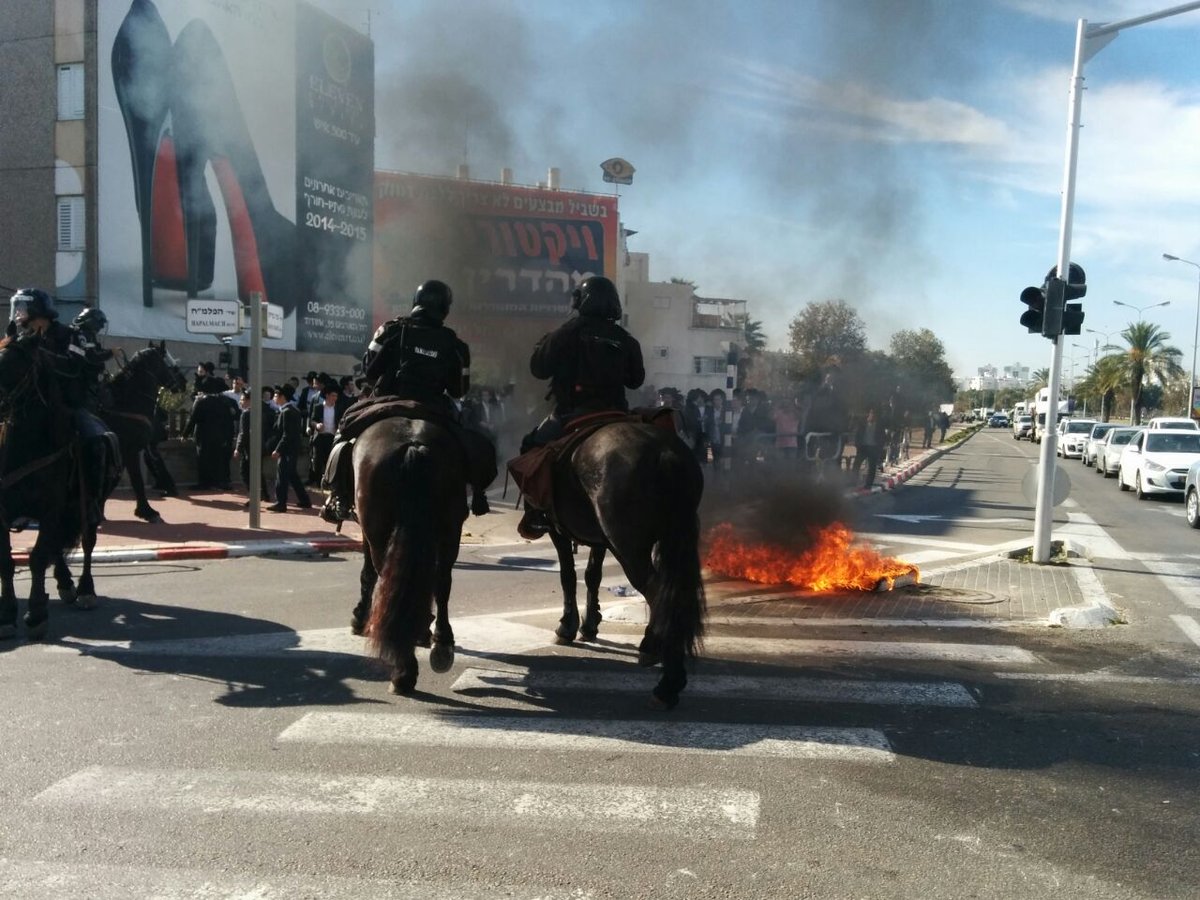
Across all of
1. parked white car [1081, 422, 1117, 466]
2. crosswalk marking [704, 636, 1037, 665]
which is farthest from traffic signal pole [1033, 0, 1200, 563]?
parked white car [1081, 422, 1117, 466]

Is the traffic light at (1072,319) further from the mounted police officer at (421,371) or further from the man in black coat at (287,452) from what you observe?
the man in black coat at (287,452)

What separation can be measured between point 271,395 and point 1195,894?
52.3ft

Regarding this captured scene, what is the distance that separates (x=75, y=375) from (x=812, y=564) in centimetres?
608

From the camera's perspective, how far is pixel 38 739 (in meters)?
4.52

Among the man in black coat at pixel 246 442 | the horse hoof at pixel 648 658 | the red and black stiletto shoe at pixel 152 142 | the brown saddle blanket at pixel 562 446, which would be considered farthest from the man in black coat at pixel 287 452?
the red and black stiletto shoe at pixel 152 142

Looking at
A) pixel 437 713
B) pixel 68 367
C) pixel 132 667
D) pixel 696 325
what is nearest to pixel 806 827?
pixel 437 713

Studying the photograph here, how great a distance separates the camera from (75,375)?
265 inches

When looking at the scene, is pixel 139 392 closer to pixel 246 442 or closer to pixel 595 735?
pixel 246 442

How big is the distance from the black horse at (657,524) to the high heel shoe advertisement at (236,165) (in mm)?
17187

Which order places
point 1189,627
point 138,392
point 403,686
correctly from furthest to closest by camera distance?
1. point 138,392
2. point 1189,627
3. point 403,686

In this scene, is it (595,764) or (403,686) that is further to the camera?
(403,686)

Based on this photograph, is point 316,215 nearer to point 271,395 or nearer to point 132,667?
point 271,395

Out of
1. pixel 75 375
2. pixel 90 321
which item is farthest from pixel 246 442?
pixel 75 375

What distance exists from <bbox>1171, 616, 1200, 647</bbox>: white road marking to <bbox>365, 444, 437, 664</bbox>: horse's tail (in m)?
5.37
